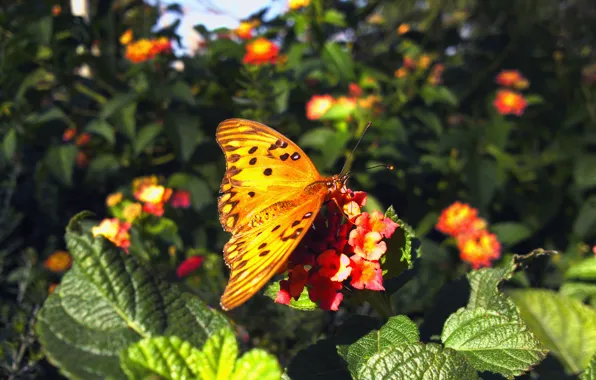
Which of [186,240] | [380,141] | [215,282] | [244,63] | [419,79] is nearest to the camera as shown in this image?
[215,282]

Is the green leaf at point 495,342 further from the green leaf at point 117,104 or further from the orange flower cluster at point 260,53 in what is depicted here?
the green leaf at point 117,104

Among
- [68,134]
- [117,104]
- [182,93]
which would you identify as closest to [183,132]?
[182,93]

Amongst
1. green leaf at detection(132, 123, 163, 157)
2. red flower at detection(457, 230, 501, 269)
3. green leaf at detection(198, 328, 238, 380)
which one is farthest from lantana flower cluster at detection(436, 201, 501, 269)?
green leaf at detection(198, 328, 238, 380)

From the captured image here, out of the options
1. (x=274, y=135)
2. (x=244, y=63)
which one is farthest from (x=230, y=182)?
(x=244, y=63)

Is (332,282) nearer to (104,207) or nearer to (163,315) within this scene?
(163,315)

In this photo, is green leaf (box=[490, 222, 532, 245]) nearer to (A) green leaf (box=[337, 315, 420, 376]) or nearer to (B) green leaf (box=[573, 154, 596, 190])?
(B) green leaf (box=[573, 154, 596, 190])

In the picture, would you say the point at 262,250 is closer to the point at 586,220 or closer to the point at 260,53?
the point at 260,53
